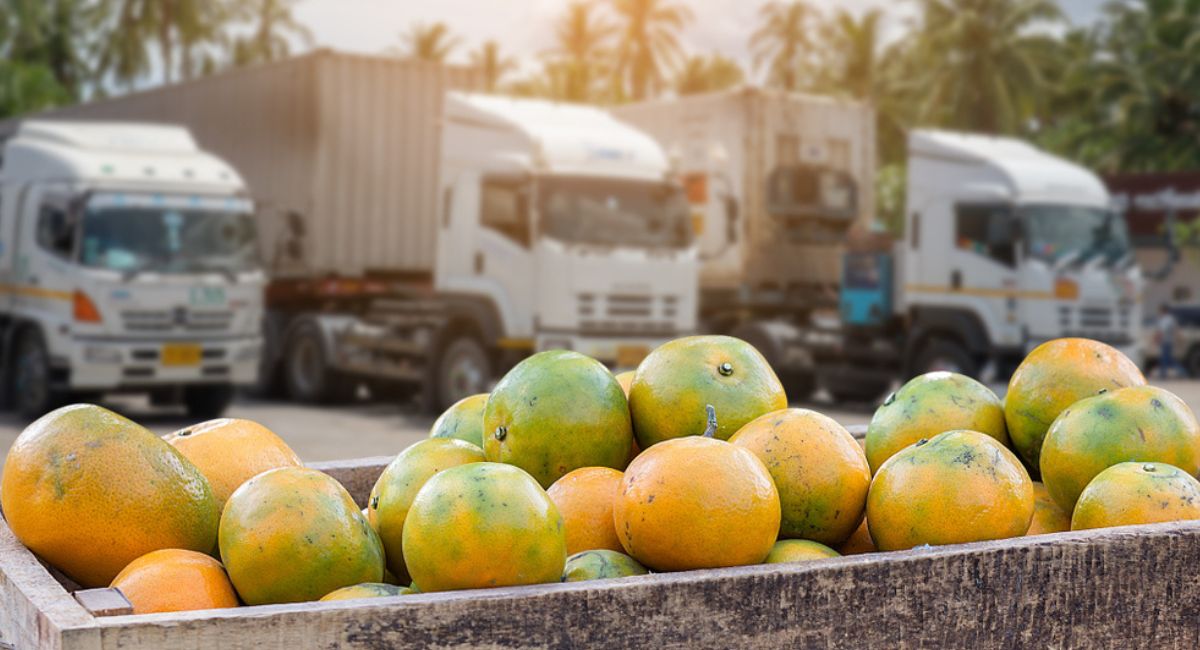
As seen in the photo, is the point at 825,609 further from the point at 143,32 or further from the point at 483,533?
the point at 143,32

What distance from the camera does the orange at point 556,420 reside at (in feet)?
8.96

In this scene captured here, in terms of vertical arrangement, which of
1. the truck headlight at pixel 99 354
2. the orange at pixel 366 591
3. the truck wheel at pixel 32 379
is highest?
the orange at pixel 366 591

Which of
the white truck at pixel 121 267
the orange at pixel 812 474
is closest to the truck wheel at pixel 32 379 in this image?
the white truck at pixel 121 267

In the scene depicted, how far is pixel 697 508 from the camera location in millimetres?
2295

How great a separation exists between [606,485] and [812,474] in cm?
38

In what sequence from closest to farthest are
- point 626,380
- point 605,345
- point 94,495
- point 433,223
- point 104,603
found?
point 104,603 < point 94,495 < point 626,380 < point 605,345 < point 433,223


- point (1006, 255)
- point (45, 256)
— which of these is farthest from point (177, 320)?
point (1006, 255)

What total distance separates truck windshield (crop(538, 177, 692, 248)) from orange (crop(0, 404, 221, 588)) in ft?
35.2

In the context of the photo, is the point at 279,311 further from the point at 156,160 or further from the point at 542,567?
the point at 542,567

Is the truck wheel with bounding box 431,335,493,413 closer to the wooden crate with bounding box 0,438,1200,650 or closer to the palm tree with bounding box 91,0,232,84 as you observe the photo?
the wooden crate with bounding box 0,438,1200,650

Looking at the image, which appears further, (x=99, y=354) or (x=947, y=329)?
(x=947, y=329)

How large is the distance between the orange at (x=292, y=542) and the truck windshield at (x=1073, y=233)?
43.6 ft

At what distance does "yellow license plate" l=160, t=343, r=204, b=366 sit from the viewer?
541 inches

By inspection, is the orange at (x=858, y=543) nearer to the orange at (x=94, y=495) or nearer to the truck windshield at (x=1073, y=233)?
the orange at (x=94, y=495)
